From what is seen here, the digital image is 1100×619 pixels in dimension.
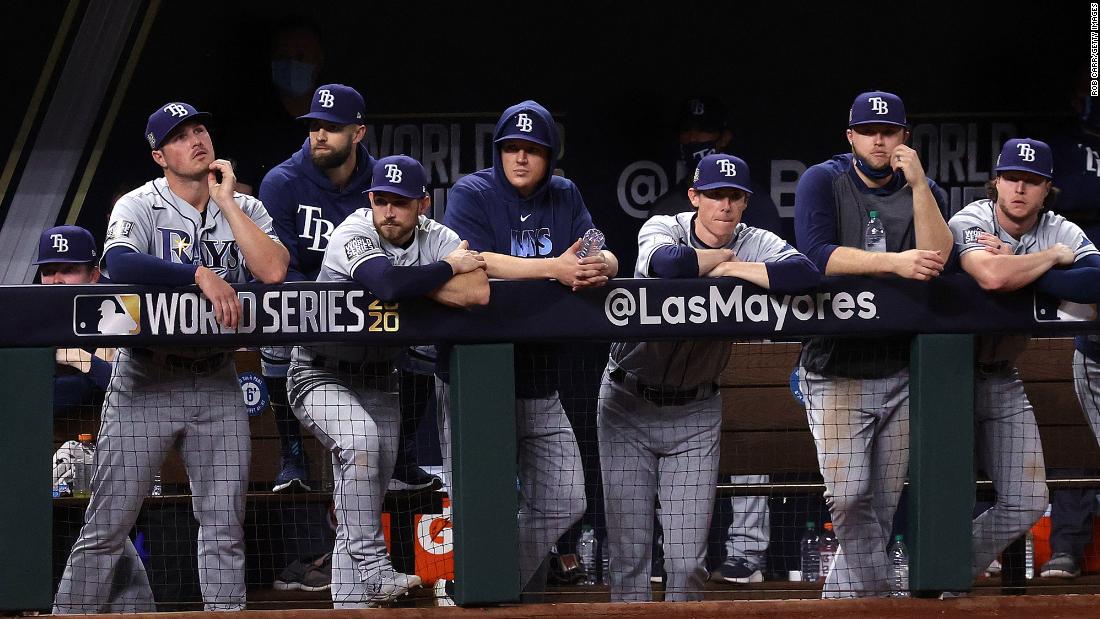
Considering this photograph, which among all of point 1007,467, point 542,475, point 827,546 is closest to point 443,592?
point 542,475

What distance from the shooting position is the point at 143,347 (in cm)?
306

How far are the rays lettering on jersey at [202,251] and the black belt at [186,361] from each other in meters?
0.21

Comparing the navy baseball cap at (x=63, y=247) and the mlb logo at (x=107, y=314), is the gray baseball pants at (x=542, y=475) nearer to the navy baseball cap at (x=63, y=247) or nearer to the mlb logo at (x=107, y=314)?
the mlb logo at (x=107, y=314)

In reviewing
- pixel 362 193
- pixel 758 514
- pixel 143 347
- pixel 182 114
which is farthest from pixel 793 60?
pixel 143 347

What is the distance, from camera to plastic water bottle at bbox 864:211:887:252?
3.51 m

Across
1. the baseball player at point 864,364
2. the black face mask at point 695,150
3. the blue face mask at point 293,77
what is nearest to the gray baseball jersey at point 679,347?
the baseball player at point 864,364

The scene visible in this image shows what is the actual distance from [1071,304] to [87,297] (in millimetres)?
2206

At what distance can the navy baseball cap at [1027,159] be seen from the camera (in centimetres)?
353

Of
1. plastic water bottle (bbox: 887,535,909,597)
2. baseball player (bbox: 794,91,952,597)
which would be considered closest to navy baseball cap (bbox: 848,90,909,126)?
baseball player (bbox: 794,91,952,597)

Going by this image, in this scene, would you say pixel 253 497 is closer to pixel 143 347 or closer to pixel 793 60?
pixel 143 347

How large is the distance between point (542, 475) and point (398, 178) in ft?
2.61

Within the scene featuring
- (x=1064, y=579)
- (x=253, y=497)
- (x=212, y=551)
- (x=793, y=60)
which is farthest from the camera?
(x=793, y=60)

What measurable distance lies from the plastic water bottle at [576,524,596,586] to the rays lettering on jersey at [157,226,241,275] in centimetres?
126

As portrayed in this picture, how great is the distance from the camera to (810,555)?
14.9 feet
